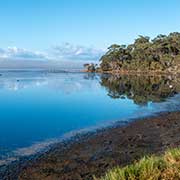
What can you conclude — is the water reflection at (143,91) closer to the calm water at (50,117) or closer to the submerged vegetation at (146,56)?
the calm water at (50,117)

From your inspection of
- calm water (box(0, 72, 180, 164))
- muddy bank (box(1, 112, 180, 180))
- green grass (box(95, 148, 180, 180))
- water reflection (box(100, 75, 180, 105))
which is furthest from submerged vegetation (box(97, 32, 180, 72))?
green grass (box(95, 148, 180, 180))

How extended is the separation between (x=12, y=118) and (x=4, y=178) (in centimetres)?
1674

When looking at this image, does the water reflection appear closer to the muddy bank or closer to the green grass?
the muddy bank

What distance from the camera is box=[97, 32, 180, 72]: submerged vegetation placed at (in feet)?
394

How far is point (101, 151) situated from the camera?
1866cm

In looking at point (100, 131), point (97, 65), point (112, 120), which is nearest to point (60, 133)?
point (100, 131)

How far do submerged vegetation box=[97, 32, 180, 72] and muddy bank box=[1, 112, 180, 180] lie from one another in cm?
9407

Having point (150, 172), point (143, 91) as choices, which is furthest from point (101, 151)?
point (143, 91)

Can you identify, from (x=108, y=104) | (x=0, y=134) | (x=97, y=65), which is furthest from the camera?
(x=97, y=65)

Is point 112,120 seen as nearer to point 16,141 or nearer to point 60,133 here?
point 60,133

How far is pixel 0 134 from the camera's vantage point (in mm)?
24672

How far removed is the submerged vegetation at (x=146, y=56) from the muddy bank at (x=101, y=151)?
309 feet

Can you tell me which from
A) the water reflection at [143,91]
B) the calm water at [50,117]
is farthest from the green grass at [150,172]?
the water reflection at [143,91]

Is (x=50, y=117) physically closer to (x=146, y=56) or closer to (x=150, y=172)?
(x=150, y=172)
